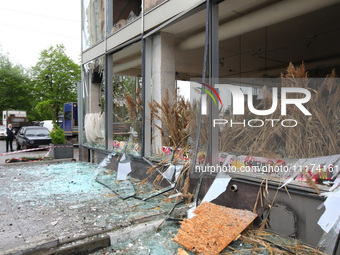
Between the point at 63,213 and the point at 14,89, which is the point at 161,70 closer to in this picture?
the point at 63,213

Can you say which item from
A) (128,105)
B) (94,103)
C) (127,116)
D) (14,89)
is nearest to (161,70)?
(128,105)

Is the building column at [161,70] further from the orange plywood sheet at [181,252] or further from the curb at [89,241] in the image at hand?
the orange plywood sheet at [181,252]

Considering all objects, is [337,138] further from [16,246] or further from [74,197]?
[74,197]

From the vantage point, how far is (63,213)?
3.63 metres

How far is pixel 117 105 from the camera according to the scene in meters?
6.94

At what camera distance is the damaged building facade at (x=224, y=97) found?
3.00 metres

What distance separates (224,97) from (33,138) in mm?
13542

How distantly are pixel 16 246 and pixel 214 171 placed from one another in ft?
8.60

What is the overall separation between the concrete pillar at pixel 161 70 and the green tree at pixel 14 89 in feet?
104

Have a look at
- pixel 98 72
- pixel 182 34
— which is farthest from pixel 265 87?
pixel 98 72

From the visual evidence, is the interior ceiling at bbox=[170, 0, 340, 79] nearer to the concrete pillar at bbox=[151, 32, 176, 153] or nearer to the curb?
the concrete pillar at bbox=[151, 32, 176, 153]

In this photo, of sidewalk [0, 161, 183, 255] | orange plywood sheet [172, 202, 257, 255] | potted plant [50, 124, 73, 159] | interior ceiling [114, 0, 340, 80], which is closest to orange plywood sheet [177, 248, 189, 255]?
orange plywood sheet [172, 202, 257, 255]

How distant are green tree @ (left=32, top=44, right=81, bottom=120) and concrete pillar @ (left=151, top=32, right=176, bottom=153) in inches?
1007

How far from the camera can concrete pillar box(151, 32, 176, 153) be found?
538cm
